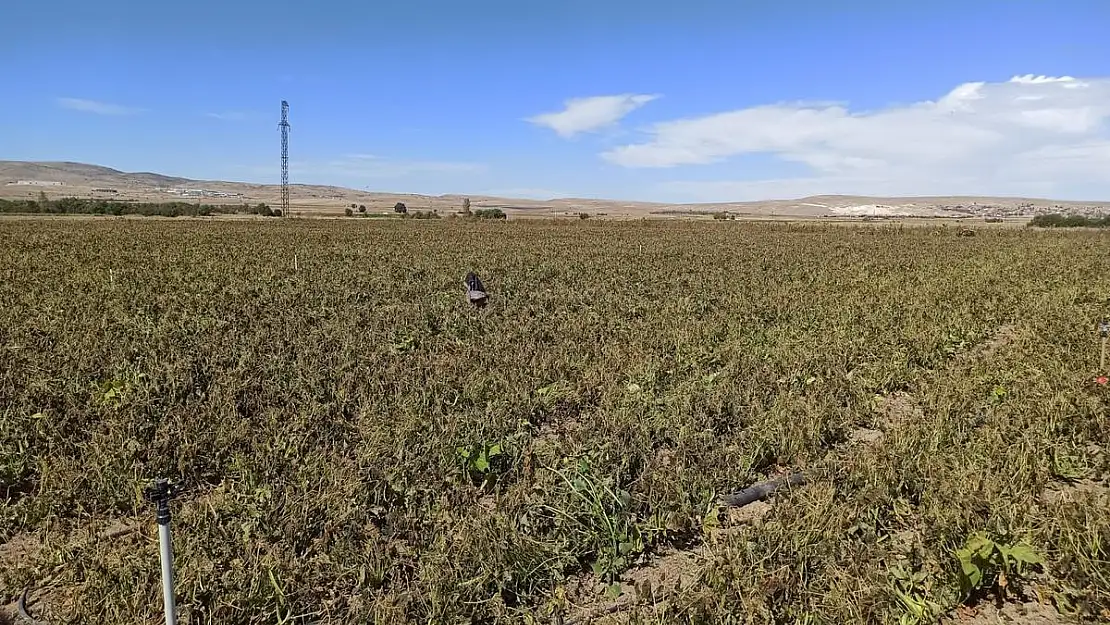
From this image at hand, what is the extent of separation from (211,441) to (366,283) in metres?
9.50

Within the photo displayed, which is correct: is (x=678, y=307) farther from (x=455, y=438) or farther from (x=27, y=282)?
(x=27, y=282)

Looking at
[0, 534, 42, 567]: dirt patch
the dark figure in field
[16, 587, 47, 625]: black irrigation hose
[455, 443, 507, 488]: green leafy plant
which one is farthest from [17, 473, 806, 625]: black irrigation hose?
the dark figure in field

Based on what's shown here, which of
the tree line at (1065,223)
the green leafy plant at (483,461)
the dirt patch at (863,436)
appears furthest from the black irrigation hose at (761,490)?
the tree line at (1065,223)

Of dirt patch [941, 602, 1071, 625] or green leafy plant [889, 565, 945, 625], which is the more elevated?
green leafy plant [889, 565, 945, 625]

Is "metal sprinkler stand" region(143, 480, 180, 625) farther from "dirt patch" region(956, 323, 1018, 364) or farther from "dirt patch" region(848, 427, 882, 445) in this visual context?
"dirt patch" region(956, 323, 1018, 364)

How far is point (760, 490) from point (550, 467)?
1.38m

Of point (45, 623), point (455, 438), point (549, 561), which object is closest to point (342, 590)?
point (549, 561)

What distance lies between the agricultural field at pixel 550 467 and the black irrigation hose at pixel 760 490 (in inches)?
2.3

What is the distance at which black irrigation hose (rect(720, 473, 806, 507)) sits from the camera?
435cm

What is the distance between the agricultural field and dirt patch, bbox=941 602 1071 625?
0.7 inches

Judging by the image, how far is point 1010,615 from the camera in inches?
127

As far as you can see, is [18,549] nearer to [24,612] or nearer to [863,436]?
[24,612]

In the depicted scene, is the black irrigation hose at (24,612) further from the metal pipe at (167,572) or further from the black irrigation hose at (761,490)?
the black irrigation hose at (761,490)

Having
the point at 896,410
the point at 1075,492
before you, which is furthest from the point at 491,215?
the point at 1075,492
